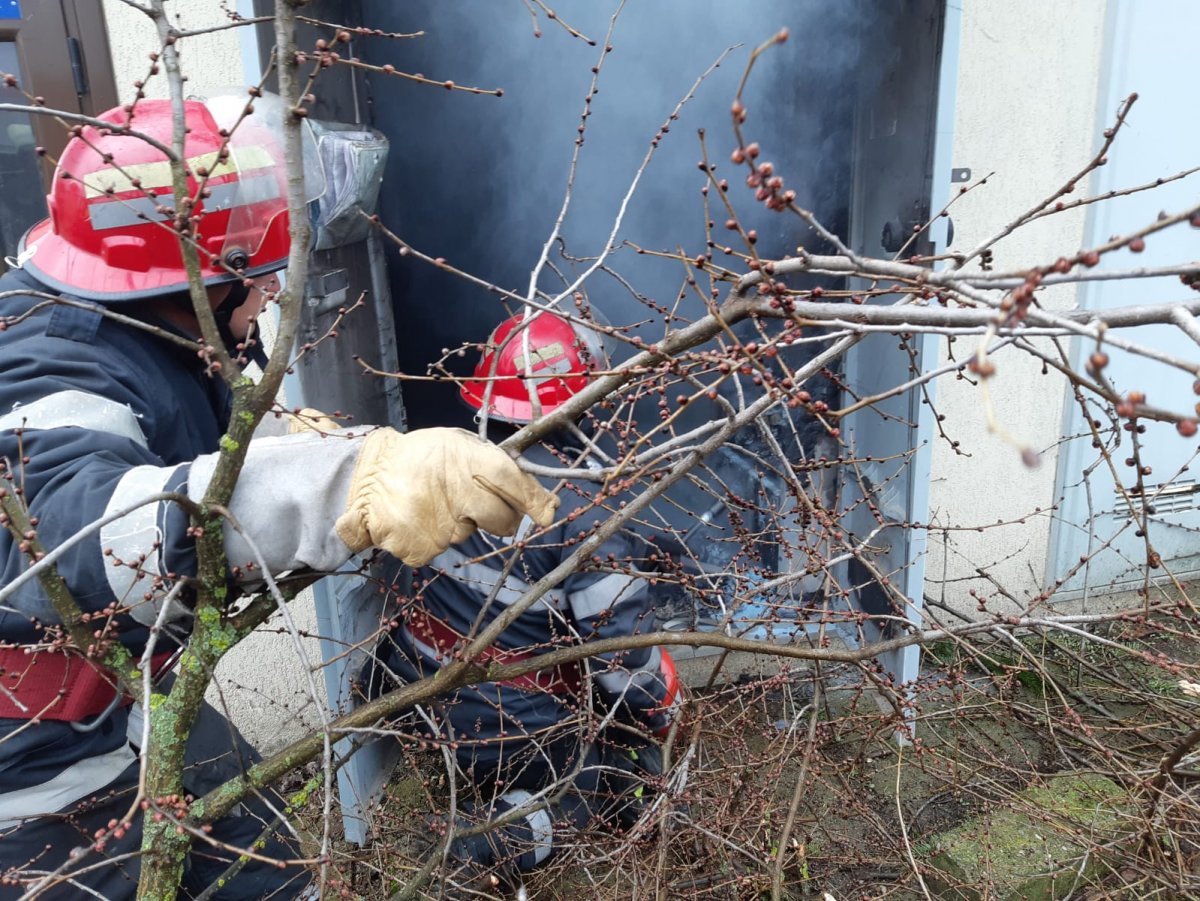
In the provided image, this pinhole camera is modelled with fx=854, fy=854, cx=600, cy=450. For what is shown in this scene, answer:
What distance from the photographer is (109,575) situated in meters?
1.59

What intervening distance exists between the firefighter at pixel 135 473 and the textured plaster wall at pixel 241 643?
0.81m

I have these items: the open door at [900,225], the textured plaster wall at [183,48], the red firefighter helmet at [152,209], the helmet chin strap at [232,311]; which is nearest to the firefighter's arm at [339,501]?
the red firefighter helmet at [152,209]

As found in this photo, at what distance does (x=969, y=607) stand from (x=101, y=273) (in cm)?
421

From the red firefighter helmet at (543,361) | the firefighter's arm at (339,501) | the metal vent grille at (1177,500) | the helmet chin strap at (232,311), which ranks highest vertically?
the helmet chin strap at (232,311)

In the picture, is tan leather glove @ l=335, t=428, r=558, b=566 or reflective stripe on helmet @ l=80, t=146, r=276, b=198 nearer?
tan leather glove @ l=335, t=428, r=558, b=566

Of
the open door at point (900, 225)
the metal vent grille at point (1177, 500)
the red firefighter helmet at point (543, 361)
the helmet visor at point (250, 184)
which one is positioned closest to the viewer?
the helmet visor at point (250, 184)

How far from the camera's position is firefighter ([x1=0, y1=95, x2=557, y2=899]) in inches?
63.1

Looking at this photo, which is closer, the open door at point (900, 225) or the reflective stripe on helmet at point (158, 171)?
the reflective stripe on helmet at point (158, 171)

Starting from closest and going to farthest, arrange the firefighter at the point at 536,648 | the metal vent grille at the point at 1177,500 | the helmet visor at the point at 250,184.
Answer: the helmet visor at the point at 250,184
the firefighter at the point at 536,648
the metal vent grille at the point at 1177,500

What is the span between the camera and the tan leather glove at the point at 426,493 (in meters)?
1.60

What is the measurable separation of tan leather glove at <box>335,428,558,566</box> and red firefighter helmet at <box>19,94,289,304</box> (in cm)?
78

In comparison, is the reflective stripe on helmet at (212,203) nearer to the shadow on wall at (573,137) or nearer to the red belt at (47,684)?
the red belt at (47,684)

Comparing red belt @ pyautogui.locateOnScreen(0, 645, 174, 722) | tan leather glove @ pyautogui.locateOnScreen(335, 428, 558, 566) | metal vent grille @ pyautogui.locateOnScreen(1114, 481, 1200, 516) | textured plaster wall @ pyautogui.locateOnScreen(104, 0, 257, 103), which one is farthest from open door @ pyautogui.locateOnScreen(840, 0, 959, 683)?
textured plaster wall @ pyautogui.locateOnScreen(104, 0, 257, 103)

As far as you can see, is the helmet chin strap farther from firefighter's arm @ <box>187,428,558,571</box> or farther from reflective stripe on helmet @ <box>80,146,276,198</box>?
firefighter's arm @ <box>187,428,558,571</box>
